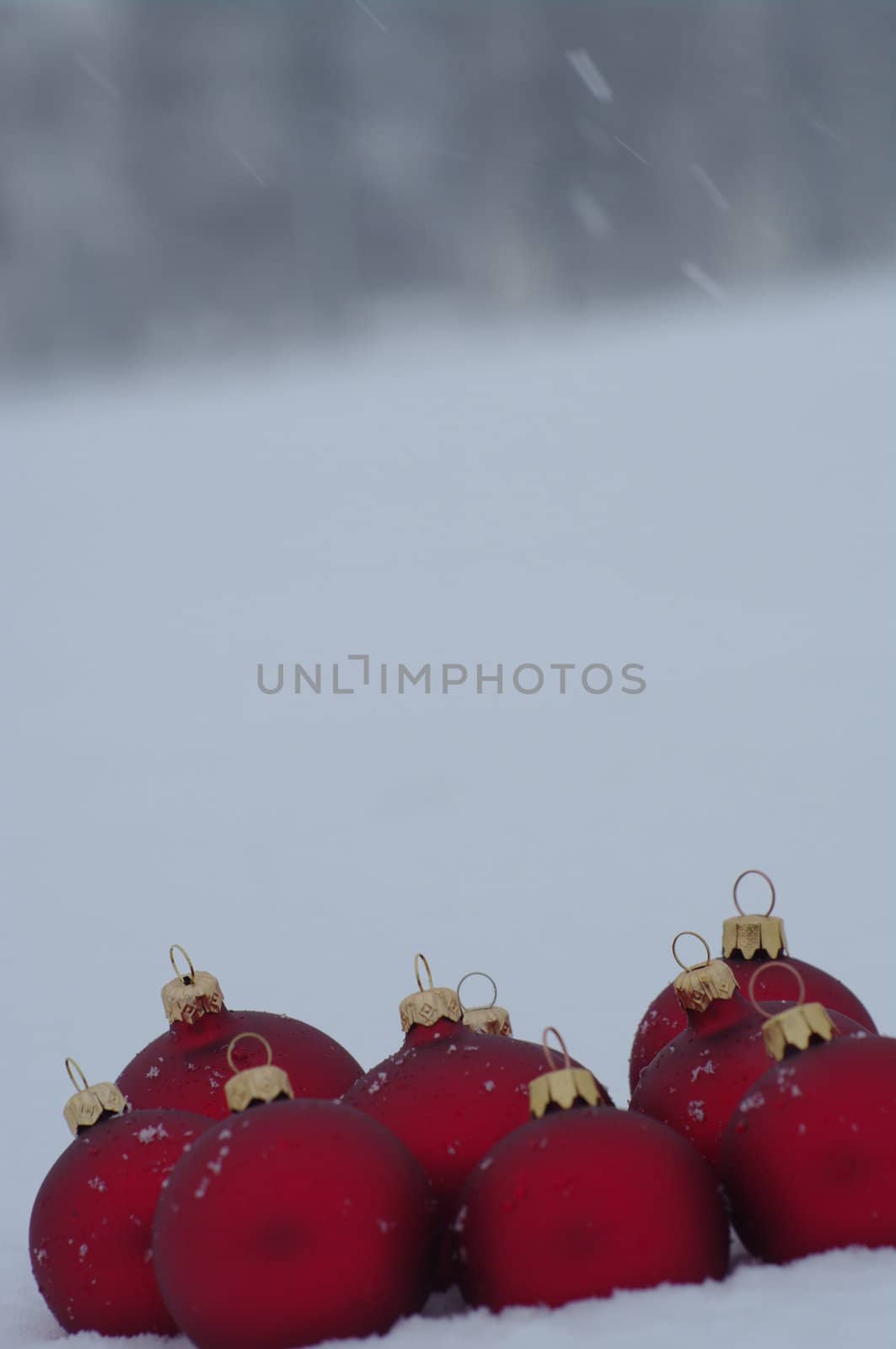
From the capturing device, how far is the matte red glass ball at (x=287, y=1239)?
500mm

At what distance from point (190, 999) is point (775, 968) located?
0.89ft

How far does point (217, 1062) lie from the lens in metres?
0.68

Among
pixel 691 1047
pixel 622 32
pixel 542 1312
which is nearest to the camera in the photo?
pixel 542 1312

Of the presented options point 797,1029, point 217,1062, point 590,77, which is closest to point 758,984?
point 797,1029

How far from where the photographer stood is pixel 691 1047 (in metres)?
0.63

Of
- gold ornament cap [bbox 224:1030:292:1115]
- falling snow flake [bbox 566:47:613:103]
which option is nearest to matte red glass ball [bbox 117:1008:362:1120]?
gold ornament cap [bbox 224:1030:292:1115]

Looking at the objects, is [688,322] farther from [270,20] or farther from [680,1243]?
[680,1243]

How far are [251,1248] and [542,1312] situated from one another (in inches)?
3.9

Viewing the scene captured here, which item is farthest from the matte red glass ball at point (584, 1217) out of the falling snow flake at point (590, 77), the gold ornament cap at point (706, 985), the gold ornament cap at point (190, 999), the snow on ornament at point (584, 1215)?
the falling snow flake at point (590, 77)

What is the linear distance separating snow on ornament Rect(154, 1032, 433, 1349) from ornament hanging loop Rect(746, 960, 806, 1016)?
0.52 feet

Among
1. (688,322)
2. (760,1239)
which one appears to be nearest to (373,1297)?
(760,1239)

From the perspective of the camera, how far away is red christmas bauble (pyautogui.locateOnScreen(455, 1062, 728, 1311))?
0.50m

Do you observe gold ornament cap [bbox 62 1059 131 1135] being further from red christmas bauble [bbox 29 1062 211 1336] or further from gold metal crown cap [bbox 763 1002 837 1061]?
gold metal crown cap [bbox 763 1002 837 1061]

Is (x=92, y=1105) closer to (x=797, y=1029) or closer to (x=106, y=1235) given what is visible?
(x=106, y=1235)
